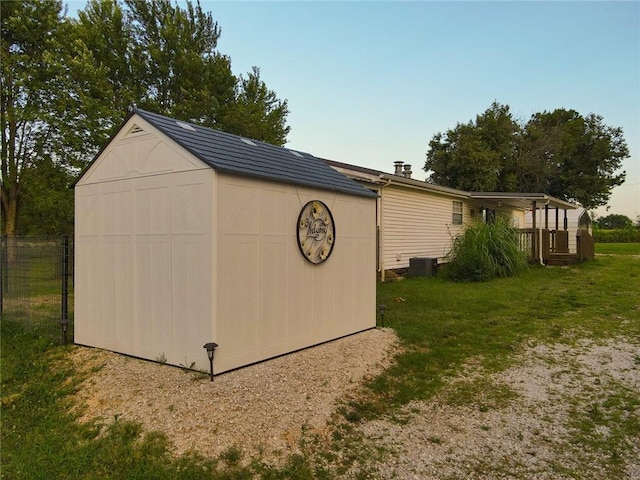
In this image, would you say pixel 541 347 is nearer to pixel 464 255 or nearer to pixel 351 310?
pixel 351 310

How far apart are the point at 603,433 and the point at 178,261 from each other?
13.4 feet

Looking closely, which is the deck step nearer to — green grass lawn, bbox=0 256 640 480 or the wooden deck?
the wooden deck

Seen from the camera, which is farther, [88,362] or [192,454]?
[88,362]

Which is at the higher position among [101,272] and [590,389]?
[101,272]

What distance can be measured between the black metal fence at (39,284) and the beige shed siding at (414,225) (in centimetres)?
811

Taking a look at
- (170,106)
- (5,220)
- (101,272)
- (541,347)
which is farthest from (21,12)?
(541,347)

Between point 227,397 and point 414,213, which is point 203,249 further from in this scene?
point 414,213

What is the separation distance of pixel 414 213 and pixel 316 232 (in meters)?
8.63

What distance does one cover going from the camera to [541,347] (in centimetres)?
583

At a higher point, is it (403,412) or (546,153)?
(546,153)

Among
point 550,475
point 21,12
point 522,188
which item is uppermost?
point 21,12

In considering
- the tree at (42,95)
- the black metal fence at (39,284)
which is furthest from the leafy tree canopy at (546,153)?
the black metal fence at (39,284)

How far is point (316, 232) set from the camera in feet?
17.4

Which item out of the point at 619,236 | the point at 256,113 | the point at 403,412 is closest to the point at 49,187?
Answer: the point at 256,113
